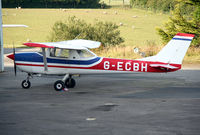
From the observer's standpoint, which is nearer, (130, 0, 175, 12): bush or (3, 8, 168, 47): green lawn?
(3, 8, 168, 47): green lawn

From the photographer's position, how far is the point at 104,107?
13.1m

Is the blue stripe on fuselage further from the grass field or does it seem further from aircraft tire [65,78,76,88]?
the grass field

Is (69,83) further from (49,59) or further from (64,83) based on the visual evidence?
(49,59)

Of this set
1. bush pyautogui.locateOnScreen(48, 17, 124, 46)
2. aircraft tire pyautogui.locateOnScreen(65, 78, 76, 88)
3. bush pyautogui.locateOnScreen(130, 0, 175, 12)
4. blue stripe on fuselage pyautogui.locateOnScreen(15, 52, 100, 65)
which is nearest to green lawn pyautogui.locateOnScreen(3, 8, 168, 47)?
bush pyautogui.locateOnScreen(130, 0, 175, 12)

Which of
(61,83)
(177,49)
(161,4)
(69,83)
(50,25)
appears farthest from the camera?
(161,4)

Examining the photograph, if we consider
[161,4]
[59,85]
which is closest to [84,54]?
[59,85]

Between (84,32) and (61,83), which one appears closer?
(61,83)

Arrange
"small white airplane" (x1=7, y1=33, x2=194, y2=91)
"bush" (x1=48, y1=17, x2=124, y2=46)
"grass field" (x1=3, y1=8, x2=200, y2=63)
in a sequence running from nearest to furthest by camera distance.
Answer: "small white airplane" (x1=7, y1=33, x2=194, y2=91) → "bush" (x1=48, y1=17, x2=124, y2=46) → "grass field" (x1=3, y1=8, x2=200, y2=63)

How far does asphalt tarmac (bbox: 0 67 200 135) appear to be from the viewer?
33.6 ft

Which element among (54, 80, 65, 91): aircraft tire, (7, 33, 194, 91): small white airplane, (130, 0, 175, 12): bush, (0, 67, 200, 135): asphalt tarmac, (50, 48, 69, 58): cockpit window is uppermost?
(130, 0, 175, 12): bush

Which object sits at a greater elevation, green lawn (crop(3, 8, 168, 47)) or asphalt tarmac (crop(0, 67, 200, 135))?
green lawn (crop(3, 8, 168, 47))

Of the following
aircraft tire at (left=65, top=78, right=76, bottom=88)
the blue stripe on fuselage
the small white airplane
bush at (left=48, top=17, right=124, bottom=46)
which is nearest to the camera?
the small white airplane

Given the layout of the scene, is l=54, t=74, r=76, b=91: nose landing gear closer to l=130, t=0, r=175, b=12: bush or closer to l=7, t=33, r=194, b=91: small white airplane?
l=7, t=33, r=194, b=91: small white airplane

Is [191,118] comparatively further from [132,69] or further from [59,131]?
[132,69]
